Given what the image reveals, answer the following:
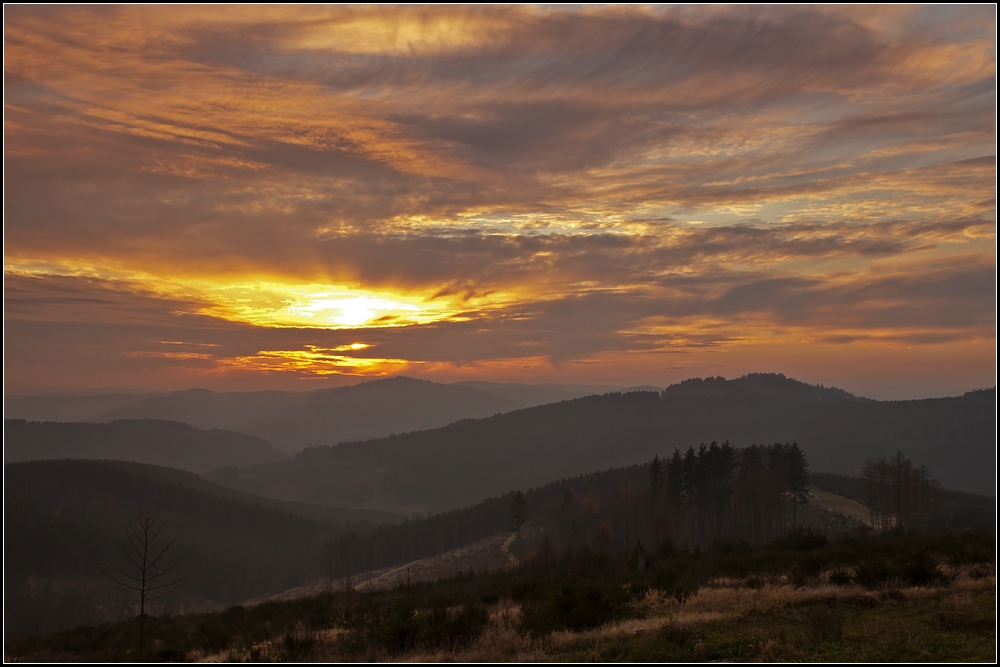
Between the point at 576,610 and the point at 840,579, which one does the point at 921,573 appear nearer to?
the point at 840,579

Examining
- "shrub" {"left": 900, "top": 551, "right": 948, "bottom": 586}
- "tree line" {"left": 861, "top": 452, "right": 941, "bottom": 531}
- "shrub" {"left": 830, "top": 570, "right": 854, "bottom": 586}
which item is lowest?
"tree line" {"left": 861, "top": 452, "right": 941, "bottom": 531}

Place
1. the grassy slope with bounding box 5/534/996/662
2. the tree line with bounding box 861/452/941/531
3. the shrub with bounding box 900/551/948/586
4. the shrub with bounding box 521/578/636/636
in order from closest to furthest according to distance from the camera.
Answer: the grassy slope with bounding box 5/534/996/662 < the shrub with bounding box 521/578/636/636 < the shrub with bounding box 900/551/948/586 < the tree line with bounding box 861/452/941/531

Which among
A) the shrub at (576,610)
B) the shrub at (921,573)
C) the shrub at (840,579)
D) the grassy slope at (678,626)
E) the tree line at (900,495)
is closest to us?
the grassy slope at (678,626)

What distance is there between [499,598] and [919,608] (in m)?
15.4

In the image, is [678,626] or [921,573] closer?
[678,626]

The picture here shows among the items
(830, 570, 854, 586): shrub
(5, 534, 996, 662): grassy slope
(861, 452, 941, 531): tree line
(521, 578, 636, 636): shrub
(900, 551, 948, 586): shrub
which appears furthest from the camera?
(861, 452, 941, 531): tree line

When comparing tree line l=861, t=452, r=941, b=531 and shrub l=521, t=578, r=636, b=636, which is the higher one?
shrub l=521, t=578, r=636, b=636

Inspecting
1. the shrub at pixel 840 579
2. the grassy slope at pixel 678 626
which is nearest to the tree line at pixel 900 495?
the grassy slope at pixel 678 626

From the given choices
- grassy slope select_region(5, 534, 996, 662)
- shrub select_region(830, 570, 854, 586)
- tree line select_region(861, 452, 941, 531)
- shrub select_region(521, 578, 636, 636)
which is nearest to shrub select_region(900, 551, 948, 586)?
grassy slope select_region(5, 534, 996, 662)

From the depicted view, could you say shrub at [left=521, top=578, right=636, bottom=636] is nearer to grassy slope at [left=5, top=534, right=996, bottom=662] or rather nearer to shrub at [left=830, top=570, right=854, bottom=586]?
grassy slope at [left=5, top=534, right=996, bottom=662]

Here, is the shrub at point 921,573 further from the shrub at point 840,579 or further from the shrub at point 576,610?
the shrub at point 576,610

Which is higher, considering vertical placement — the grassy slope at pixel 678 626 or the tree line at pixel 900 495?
the grassy slope at pixel 678 626

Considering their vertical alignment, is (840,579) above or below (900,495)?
above

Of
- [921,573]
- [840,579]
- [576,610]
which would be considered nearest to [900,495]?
[921,573]
